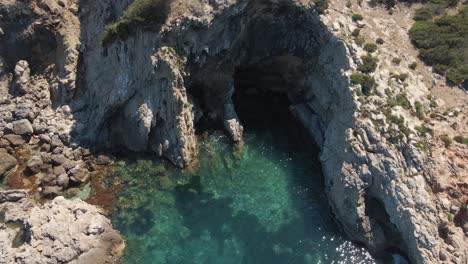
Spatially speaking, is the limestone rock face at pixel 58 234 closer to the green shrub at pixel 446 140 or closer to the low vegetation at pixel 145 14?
the low vegetation at pixel 145 14

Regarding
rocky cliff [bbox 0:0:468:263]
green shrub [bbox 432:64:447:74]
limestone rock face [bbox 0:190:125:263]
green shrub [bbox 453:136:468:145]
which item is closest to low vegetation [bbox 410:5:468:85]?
green shrub [bbox 432:64:447:74]

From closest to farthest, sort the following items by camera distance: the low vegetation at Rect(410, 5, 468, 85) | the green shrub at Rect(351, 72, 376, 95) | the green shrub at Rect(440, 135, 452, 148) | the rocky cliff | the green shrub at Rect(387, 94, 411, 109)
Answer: the rocky cliff
the green shrub at Rect(440, 135, 452, 148)
the green shrub at Rect(387, 94, 411, 109)
the green shrub at Rect(351, 72, 376, 95)
the low vegetation at Rect(410, 5, 468, 85)

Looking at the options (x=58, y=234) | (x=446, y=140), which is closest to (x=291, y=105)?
(x=446, y=140)

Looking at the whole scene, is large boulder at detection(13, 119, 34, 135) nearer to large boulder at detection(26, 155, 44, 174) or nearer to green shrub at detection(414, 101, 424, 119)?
large boulder at detection(26, 155, 44, 174)

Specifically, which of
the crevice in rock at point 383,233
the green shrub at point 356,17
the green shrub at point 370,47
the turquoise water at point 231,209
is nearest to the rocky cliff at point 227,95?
the crevice in rock at point 383,233

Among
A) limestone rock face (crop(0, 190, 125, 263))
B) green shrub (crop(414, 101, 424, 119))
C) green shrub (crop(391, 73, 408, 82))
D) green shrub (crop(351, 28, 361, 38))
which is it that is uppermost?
green shrub (crop(351, 28, 361, 38))

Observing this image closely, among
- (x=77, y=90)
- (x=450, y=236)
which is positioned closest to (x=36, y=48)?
(x=77, y=90)

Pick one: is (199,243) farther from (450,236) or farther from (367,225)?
(450,236)
